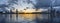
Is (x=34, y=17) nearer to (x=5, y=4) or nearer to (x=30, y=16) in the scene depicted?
(x=30, y=16)

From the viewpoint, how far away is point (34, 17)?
1384 mm

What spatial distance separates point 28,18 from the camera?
1.39 metres

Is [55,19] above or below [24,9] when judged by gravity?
below

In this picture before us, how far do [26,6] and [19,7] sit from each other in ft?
0.26

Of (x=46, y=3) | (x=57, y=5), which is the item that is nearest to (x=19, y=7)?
(x=46, y=3)

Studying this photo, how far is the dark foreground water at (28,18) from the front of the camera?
1369 mm

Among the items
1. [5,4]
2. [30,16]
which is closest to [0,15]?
[5,4]

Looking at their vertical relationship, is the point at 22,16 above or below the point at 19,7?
below

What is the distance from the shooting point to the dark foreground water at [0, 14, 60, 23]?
1.37 m

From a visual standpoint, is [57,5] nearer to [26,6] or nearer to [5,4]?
[26,6]

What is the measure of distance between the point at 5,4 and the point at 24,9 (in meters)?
0.23

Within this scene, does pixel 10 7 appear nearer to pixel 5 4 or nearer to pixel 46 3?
pixel 5 4

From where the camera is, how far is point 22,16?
4.55 feet

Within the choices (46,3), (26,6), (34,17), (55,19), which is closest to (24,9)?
(26,6)
